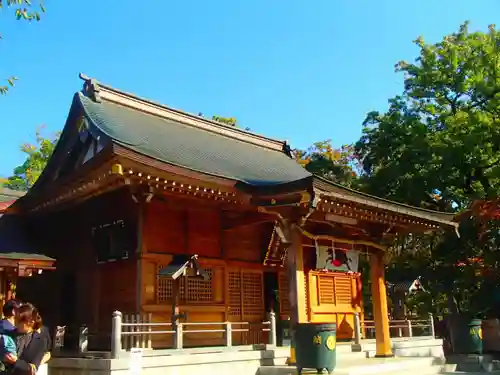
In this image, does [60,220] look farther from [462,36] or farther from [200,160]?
[462,36]

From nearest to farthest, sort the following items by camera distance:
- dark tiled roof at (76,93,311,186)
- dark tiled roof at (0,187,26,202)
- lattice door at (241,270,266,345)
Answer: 1. dark tiled roof at (76,93,311,186)
2. lattice door at (241,270,266,345)
3. dark tiled roof at (0,187,26,202)

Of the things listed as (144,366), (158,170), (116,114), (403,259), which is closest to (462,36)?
(403,259)

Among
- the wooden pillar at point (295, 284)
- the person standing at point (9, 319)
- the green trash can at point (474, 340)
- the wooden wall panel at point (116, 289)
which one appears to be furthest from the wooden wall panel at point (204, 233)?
the green trash can at point (474, 340)

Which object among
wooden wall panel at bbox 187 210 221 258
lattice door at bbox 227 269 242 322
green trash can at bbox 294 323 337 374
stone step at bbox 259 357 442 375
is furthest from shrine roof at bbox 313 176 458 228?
lattice door at bbox 227 269 242 322

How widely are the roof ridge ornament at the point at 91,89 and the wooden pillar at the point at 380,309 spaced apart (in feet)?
29.7

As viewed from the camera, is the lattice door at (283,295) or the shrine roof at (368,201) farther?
the lattice door at (283,295)

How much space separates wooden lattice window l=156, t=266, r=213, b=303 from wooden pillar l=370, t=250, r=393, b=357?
449 centimetres

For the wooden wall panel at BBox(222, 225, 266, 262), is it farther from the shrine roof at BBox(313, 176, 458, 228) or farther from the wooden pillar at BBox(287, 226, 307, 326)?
the shrine roof at BBox(313, 176, 458, 228)

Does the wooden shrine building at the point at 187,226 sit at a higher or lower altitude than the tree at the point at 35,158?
lower

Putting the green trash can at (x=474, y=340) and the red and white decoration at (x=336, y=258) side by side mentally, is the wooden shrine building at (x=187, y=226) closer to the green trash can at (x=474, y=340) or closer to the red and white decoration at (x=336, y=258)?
the red and white decoration at (x=336, y=258)

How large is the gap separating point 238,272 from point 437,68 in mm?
14787

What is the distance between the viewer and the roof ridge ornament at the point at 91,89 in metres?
15.6

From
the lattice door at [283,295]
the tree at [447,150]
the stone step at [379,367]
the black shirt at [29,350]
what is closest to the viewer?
the black shirt at [29,350]

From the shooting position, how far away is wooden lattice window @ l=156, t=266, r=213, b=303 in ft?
40.5
